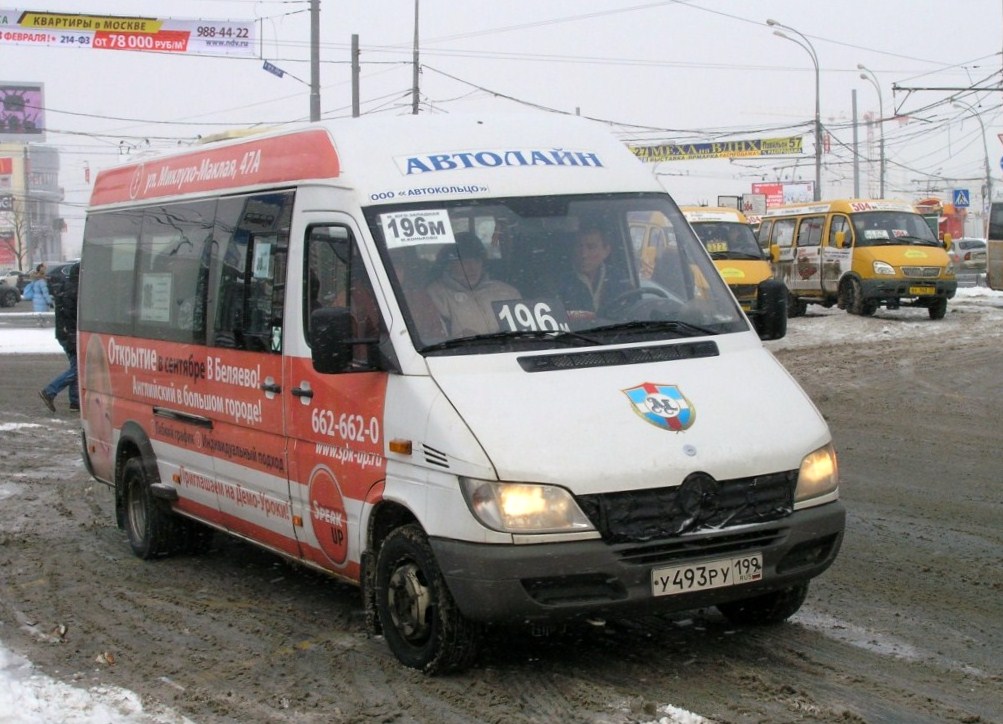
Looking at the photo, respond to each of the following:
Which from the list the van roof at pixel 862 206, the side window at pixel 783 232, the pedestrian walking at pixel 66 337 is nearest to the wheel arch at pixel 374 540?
the pedestrian walking at pixel 66 337

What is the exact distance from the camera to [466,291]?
623 centimetres

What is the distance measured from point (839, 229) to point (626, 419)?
22307mm

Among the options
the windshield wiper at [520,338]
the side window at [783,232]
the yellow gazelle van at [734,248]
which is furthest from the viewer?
the side window at [783,232]

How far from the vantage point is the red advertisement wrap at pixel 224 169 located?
6957 mm

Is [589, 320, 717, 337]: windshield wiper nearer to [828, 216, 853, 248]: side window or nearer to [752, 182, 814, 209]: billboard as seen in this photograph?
[828, 216, 853, 248]: side window

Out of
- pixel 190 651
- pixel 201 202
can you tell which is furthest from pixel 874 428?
pixel 190 651

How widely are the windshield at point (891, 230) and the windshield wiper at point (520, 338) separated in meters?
21.1

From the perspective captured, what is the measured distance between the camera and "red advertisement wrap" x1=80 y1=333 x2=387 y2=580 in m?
6.38

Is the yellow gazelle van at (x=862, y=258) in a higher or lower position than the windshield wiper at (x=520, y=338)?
higher

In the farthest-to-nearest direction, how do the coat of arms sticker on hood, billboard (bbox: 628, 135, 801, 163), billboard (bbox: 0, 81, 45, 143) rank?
billboard (bbox: 0, 81, 45, 143)
billboard (bbox: 628, 135, 801, 163)
the coat of arms sticker on hood

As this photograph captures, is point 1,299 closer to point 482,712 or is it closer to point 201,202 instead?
point 201,202

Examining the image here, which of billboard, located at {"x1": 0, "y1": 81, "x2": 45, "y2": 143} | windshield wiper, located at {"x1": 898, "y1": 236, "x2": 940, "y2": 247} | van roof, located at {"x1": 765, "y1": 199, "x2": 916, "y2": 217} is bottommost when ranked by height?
windshield wiper, located at {"x1": 898, "y1": 236, "x2": 940, "y2": 247}

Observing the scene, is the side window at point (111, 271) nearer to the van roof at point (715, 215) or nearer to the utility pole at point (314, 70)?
the van roof at point (715, 215)

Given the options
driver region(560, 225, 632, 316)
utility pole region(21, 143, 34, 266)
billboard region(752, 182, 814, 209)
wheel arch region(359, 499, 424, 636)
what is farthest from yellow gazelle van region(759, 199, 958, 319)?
utility pole region(21, 143, 34, 266)
